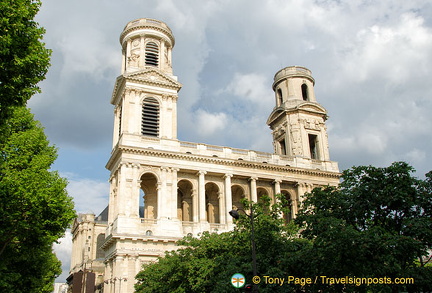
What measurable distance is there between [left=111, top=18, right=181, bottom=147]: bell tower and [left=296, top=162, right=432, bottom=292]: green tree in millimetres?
24169

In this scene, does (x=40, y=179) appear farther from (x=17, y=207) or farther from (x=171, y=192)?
(x=171, y=192)

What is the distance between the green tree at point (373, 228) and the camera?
16156 mm

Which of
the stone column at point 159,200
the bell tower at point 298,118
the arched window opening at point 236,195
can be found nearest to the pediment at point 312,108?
the bell tower at point 298,118

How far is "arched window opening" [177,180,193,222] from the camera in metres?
42.4

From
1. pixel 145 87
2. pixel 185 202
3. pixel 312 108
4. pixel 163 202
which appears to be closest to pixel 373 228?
pixel 163 202

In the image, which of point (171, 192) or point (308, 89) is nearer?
point (171, 192)

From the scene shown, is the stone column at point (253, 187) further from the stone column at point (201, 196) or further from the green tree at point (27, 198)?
the green tree at point (27, 198)

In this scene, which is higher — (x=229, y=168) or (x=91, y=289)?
(x=229, y=168)

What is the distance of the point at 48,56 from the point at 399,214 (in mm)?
16265

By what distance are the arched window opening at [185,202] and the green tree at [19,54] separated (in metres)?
27.4

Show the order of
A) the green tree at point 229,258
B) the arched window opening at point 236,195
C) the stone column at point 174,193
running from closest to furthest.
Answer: the green tree at point 229,258 → the stone column at point 174,193 → the arched window opening at point 236,195

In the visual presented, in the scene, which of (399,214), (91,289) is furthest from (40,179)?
(399,214)

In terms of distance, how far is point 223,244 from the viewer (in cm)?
2541

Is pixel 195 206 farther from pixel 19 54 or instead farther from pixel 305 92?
pixel 19 54
